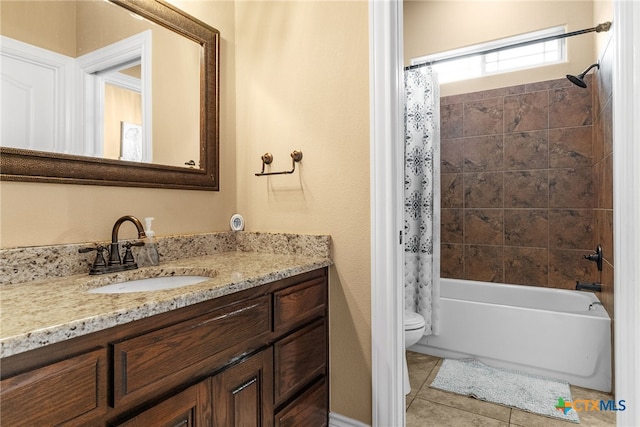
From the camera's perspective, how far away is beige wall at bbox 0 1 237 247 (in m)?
1.09

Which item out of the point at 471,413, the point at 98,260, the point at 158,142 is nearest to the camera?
the point at 98,260

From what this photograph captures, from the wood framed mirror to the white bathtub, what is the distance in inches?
76.6

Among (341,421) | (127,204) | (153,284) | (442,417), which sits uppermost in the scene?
(127,204)

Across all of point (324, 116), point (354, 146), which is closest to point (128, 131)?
point (324, 116)

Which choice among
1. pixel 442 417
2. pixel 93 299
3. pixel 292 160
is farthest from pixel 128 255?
pixel 442 417

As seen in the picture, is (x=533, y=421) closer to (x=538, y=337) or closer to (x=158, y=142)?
(x=538, y=337)

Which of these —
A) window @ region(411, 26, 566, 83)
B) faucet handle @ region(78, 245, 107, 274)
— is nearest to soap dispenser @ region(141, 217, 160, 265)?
faucet handle @ region(78, 245, 107, 274)

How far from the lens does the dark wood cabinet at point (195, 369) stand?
65 centimetres

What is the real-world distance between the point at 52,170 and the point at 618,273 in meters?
2.15

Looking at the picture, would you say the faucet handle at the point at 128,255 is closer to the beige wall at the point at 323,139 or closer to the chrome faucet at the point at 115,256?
the chrome faucet at the point at 115,256

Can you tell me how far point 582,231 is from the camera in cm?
271

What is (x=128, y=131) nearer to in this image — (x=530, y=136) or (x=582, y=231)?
(x=530, y=136)

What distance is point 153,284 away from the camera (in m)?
1.28

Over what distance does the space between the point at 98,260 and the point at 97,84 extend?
654 millimetres
